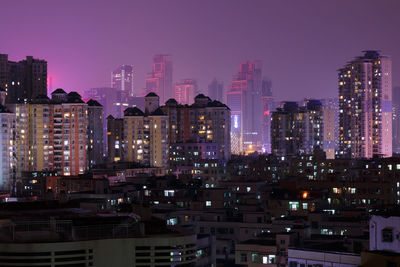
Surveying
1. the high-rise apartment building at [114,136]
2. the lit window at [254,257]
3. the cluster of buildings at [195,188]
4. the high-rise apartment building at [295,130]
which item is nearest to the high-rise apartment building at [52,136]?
the cluster of buildings at [195,188]

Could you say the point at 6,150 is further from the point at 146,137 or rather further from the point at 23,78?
the point at 23,78

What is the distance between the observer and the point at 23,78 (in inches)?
5069

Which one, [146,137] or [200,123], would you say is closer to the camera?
[146,137]

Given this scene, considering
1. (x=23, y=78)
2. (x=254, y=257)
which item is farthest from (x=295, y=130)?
(x=254, y=257)

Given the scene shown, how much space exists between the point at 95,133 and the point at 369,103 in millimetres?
38268

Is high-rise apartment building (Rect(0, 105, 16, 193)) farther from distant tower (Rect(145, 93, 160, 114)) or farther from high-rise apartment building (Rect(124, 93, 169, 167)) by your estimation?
distant tower (Rect(145, 93, 160, 114))

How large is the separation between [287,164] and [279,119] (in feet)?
143

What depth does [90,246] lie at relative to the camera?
1856 cm

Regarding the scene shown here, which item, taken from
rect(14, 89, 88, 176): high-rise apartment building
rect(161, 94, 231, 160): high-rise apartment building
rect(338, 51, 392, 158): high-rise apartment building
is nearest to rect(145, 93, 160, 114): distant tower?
rect(161, 94, 231, 160): high-rise apartment building

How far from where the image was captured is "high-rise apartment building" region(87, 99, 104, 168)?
111312mm

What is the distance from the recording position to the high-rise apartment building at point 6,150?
82.8 metres

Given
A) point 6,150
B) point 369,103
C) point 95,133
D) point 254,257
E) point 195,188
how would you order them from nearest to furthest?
1. point 254,257
2. point 195,188
3. point 6,150
4. point 95,133
5. point 369,103

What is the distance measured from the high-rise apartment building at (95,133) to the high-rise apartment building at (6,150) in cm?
2530

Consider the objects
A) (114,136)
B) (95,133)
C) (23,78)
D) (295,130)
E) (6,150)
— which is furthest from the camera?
(295,130)
